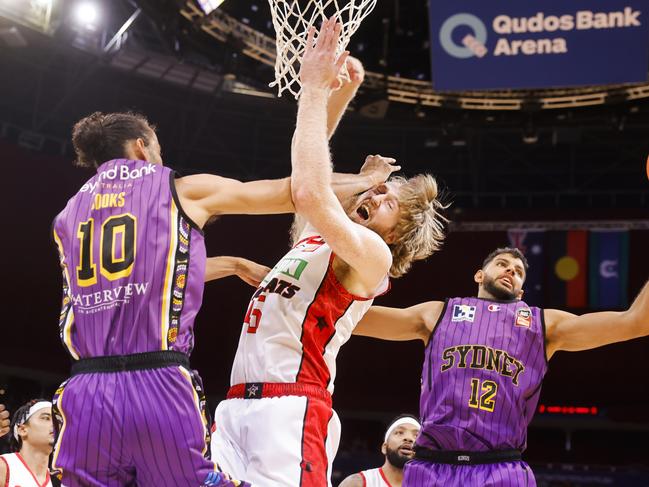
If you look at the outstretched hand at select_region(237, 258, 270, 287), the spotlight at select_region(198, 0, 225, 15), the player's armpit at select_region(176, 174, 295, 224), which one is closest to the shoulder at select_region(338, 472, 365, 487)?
the outstretched hand at select_region(237, 258, 270, 287)

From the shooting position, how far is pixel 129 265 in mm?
3260

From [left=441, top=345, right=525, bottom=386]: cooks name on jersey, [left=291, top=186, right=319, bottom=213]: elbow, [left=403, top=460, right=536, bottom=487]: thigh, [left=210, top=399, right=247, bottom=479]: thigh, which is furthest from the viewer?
[left=441, top=345, right=525, bottom=386]: cooks name on jersey

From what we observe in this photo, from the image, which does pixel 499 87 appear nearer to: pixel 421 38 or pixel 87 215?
pixel 421 38

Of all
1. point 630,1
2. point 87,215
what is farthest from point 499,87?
point 87,215

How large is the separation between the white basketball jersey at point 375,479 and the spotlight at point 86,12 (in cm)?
1128

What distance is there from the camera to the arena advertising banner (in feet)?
37.8

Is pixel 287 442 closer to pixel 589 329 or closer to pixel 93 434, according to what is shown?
pixel 93 434

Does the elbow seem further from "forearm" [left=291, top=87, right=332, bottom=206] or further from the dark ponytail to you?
the dark ponytail

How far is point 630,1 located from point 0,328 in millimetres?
13176

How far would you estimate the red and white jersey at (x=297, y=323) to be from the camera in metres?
3.96

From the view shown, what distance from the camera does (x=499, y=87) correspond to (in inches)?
477

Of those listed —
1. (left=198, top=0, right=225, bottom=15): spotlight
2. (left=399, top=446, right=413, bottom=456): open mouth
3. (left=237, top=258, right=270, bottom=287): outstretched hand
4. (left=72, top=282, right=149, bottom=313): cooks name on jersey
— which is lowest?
(left=399, top=446, right=413, bottom=456): open mouth

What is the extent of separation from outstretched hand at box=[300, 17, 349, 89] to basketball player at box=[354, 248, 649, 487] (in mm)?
2590

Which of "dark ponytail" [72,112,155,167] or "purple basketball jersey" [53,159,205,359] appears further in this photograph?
"dark ponytail" [72,112,155,167]
